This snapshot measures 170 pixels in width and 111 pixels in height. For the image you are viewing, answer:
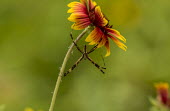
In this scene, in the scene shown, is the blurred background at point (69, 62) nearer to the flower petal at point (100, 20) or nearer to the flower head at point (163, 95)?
the flower head at point (163, 95)

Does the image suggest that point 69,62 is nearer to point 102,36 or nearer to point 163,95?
point 163,95

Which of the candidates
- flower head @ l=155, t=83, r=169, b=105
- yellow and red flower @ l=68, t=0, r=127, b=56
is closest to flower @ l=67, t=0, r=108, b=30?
yellow and red flower @ l=68, t=0, r=127, b=56

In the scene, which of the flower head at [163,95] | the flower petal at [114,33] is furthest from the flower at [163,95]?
the flower petal at [114,33]

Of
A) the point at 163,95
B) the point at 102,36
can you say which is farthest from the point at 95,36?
the point at 163,95

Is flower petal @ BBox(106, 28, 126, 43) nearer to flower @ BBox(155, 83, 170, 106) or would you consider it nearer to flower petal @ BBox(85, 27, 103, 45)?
flower petal @ BBox(85, 27, 103, 45)

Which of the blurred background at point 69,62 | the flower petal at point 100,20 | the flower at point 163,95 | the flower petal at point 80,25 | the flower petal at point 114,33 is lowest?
the blurred background at point 69,62

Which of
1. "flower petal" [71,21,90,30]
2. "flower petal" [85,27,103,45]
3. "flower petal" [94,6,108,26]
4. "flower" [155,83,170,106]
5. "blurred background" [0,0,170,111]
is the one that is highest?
"flower petal" [71,21,90,30]

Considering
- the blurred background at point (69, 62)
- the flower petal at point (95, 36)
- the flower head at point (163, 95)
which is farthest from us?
the blurred background at point (69, 62)

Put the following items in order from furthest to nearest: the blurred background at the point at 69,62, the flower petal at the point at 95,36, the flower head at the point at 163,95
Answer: the blurred background at the point at 69,62 → the flower head at the point at 163,95 → the flower petal at the point at 95,36
